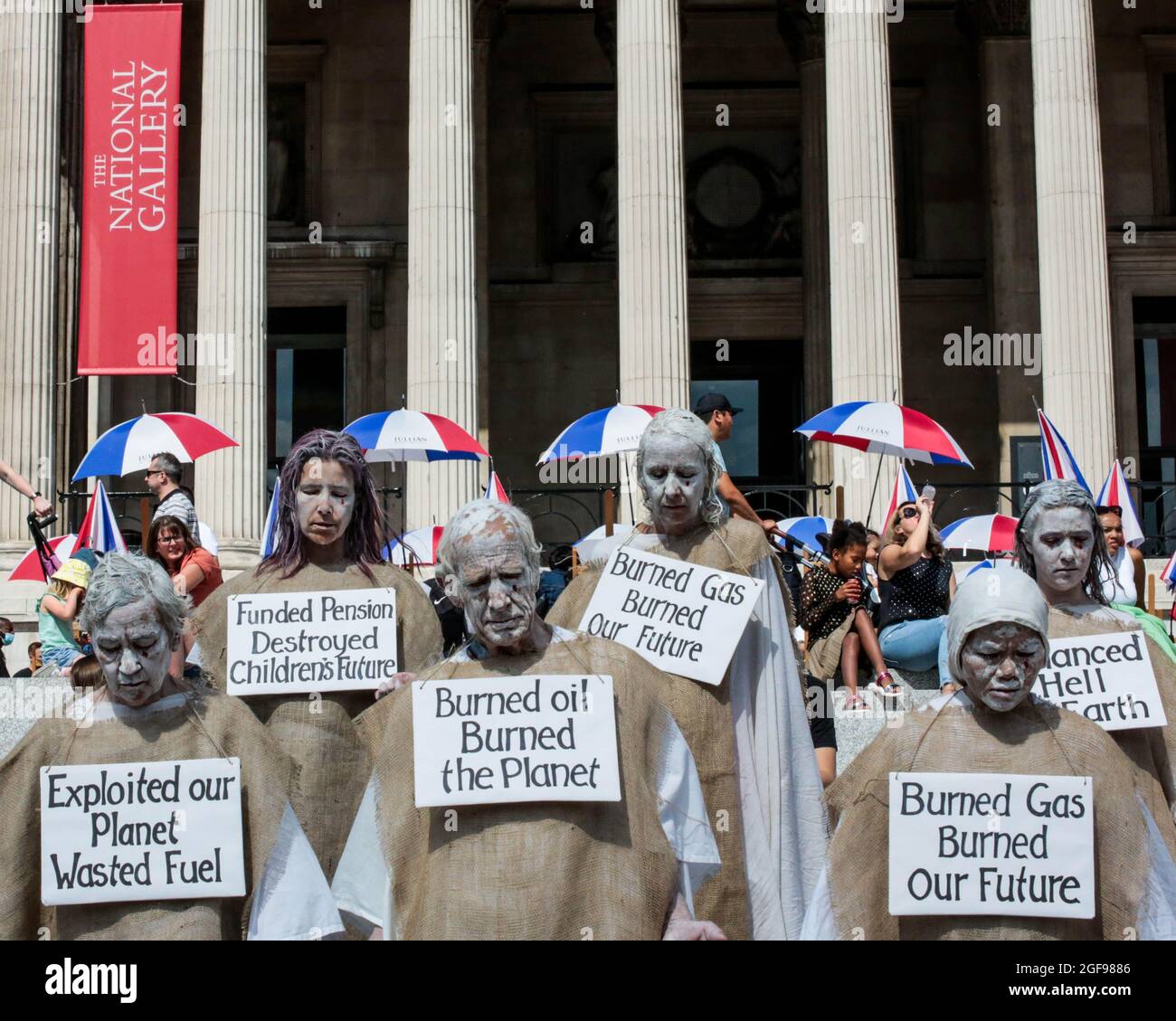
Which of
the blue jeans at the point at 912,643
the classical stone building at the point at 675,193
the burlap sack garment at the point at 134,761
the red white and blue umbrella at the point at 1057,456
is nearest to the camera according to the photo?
the burlap sack garment at the point at 134,761

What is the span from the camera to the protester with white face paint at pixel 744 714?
7.46m

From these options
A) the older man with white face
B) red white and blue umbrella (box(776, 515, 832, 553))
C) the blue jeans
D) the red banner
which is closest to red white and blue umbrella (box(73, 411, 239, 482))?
red white and blue umbrella (box(776, 515, 832, 553))

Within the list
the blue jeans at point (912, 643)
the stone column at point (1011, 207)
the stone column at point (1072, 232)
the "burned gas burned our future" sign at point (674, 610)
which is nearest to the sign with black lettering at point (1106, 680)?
the "burned gas burned our future" sign at point (674, 610)

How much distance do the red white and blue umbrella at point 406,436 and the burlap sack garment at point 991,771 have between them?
1382 centimetres

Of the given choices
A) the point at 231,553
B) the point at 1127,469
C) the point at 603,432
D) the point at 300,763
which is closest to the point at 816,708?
the point at 300,763

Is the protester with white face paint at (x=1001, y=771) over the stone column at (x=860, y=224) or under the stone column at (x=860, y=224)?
under

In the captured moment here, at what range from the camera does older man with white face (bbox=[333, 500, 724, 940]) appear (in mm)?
5727

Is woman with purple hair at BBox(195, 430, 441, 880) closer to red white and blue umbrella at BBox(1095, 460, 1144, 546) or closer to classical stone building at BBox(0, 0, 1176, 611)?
red white and blue umbrella at BBox(1095, 460, 1144, 546)

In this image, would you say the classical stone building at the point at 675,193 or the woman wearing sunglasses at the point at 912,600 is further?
the classical stone building at the point at 675,193

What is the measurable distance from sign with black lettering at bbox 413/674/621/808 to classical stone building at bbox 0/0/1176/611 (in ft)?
71.0

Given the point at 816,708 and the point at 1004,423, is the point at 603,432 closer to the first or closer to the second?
the point at 816,708

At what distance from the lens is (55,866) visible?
5980 mm

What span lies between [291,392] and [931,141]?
11.7m

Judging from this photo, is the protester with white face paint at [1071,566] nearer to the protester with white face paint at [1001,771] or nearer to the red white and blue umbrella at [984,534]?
the protester with white face paint at [1001,771]
